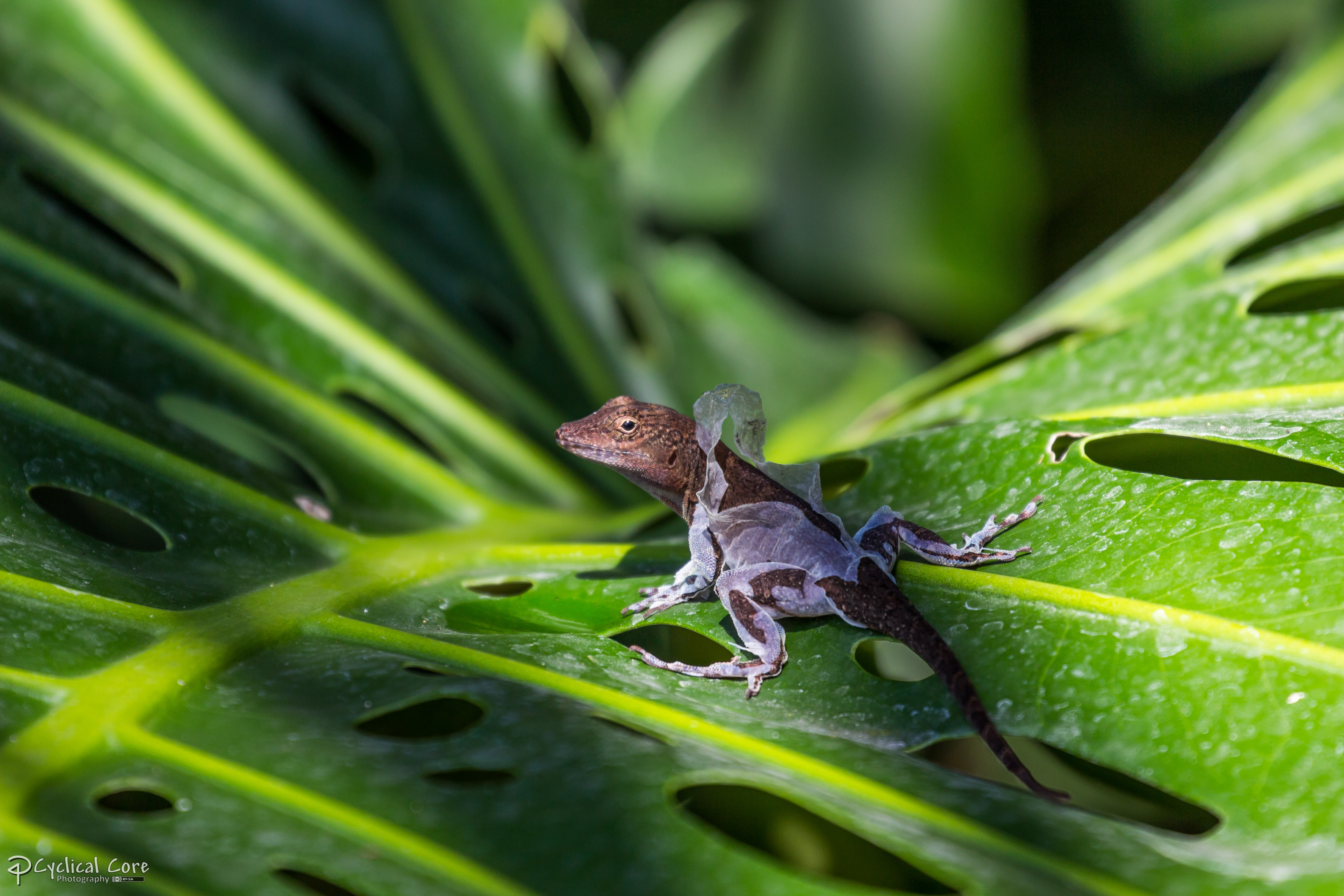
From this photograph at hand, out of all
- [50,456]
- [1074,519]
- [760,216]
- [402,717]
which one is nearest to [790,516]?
[1074,519]

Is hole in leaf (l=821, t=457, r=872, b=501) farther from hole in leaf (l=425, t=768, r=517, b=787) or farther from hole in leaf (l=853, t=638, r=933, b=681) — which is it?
hole in leaf (l=425, t=768, r=517, b=787)

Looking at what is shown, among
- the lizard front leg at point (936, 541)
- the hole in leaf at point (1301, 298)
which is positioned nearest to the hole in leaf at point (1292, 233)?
the hole in leaf at point (1301, 298)

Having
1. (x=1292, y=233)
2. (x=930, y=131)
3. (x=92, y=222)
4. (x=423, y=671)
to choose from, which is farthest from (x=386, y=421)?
(x=930, y=131)

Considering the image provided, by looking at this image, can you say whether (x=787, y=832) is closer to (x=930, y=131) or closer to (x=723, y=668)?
(x=723, y=668)

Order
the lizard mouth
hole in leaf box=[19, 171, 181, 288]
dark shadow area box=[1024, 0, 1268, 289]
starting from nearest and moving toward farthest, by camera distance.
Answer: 1. the lizard mouth
2. hole in leaf box=[19, 171, 181, 288]
3. dark shadow area box=[1024, 0, 1268, 289]

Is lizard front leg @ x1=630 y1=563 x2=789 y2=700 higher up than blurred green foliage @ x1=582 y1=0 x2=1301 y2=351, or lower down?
lower down

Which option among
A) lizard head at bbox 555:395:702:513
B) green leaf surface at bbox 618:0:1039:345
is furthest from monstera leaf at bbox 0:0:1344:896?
green leaf surface at bbox 618:0:1039:345

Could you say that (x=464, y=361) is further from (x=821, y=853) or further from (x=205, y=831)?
(x=205, y=831)

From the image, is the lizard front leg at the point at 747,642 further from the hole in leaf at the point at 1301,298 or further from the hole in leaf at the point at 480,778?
the hole in leaf at the point at 1301,298
